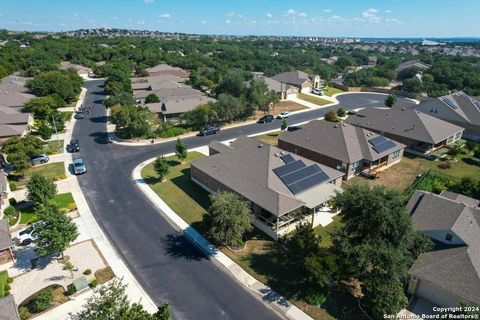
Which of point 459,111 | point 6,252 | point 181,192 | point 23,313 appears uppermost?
point 459,111

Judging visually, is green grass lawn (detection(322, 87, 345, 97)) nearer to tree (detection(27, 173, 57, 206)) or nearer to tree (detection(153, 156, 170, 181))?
tree (detection(153, 156, 170, 181))

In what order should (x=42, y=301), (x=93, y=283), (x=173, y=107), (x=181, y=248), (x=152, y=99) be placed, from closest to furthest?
(x=42, y=301), (x=93, y=283), (x=181, y=248), (x=173, y=107), (x=152, y=99)

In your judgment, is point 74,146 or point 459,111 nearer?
point 74,146

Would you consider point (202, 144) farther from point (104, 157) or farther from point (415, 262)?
point (415, 262)

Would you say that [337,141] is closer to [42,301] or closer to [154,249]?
[154,249]

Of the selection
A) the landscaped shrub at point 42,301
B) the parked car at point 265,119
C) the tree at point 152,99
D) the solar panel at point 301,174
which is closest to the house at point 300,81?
the parked car at point 265,119

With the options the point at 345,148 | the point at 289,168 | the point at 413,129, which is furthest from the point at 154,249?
the point at 413,129

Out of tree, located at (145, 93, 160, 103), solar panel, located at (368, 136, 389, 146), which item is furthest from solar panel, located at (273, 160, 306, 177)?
tree, located at (145, 93, 160, 103)

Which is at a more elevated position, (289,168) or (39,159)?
(289,168)

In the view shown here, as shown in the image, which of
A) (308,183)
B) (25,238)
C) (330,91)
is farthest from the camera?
(330,91)
